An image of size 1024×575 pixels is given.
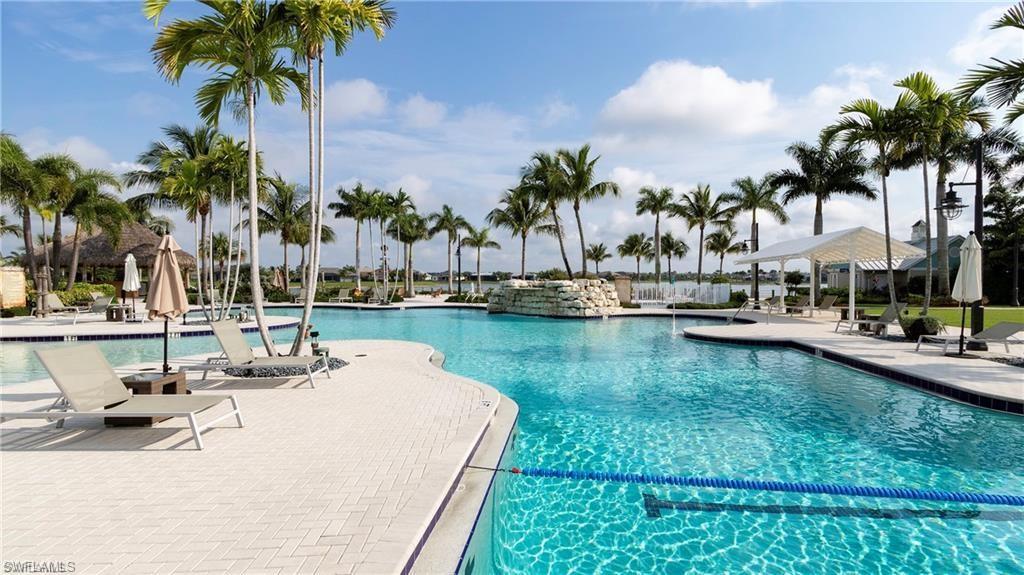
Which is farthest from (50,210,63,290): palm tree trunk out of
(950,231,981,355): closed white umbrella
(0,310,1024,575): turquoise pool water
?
(950,231,981,355): closed white umbrella

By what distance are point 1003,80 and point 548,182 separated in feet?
69.5

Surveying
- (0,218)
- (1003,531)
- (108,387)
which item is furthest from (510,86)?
(0,218)

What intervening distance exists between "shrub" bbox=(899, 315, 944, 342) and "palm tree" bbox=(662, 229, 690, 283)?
43.5 metres

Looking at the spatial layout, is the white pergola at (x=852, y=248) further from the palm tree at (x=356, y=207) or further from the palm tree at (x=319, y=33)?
the palm tree at (x=356, y=207)

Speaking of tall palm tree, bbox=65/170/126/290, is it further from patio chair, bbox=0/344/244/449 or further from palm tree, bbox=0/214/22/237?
patio chair, bbox=0/344/244/449

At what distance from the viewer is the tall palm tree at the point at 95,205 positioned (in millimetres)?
25516

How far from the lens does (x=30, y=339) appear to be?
1391 centimetres

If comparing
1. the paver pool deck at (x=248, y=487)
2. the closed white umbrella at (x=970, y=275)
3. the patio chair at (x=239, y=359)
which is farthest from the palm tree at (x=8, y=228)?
the closed white umbrella at (x=970, y=275)

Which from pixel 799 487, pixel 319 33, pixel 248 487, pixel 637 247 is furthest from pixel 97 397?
pixel 637 247

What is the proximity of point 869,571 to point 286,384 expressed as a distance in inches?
302

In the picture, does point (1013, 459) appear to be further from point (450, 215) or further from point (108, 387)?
point (450, 215)

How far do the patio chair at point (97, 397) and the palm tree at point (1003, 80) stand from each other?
544 inches

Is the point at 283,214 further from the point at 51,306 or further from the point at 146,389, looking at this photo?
the point at 146,389

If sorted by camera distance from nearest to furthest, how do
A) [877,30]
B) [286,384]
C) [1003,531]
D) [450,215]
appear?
[1003,531] < [286,384] < [877,30] < [450,215]
